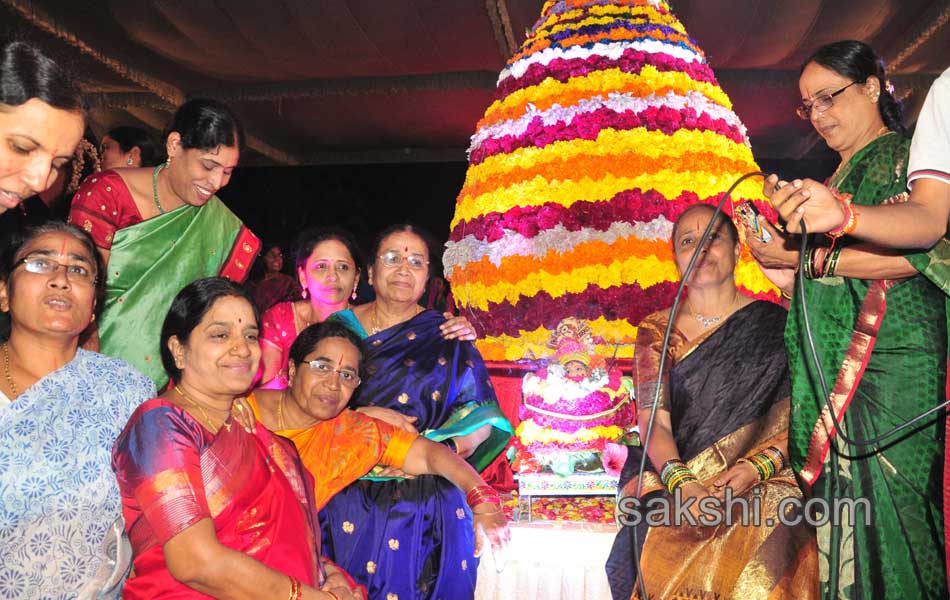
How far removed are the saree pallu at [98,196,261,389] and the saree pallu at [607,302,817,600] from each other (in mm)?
1671

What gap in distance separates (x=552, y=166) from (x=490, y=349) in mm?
1039

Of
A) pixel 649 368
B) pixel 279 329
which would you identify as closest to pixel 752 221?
pixel 649 368

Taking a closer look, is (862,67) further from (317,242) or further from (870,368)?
(317,242)

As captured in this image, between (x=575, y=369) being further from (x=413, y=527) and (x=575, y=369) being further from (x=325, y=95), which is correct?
(x=325, y=95)

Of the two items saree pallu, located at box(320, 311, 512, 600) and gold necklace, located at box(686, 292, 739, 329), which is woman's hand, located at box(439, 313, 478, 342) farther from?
gold necklace, located at box(686, 292, 739, 329)

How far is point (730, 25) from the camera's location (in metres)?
6.36

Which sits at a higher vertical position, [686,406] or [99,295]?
[99,295]

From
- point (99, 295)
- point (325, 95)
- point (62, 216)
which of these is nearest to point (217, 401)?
point (99, 295)

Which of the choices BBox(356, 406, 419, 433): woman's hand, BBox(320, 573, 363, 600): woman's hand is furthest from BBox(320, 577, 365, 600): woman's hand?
BBox(356, 406, 419, 433): woman's hand

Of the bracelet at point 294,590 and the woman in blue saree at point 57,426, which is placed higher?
the woman in blue saree at point 57,426

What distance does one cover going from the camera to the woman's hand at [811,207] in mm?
1564

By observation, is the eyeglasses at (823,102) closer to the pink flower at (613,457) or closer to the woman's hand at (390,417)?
the pink flower at (613,457)

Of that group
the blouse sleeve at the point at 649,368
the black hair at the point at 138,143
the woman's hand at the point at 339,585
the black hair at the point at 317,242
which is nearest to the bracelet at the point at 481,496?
the woman's hand at the point at 339,585

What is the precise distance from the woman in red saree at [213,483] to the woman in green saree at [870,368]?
1377mm
